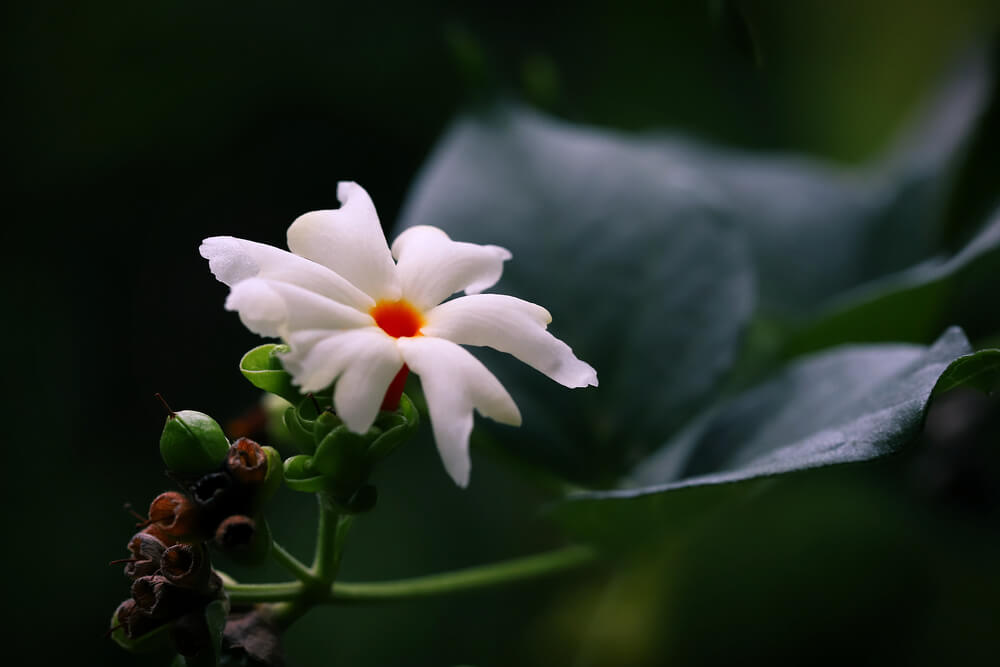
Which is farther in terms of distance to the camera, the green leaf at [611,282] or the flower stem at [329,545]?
the green leaf at [611,282]

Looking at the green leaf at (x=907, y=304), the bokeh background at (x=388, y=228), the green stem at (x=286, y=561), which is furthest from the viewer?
the bokeh background at (x=388, y=228)

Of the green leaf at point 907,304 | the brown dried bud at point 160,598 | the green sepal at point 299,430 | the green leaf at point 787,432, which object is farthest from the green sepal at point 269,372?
the green leaf at point 907,304

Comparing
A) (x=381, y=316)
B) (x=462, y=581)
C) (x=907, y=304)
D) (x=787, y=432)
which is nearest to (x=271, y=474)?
(x=381, y=316)

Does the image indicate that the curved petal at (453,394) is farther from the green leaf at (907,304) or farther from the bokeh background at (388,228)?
the bokeh background at (388,228)

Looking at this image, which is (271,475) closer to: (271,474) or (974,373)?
(271,474)

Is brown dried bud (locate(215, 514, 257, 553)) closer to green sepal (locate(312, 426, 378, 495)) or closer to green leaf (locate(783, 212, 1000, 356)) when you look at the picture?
green sepal (locate(312, 426, 378, 495))

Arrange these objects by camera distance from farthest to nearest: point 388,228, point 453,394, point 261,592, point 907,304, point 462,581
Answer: point 388,228, point 907,304, point 462,581, point 261,592, point 453,394
